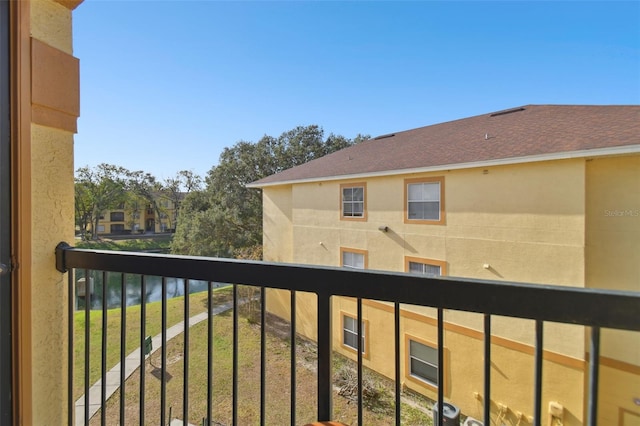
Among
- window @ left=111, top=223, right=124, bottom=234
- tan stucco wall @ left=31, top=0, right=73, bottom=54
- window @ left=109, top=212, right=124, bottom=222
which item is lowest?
window @ left=111, top=223, right=124, bottom=234

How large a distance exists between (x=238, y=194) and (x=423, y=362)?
30.7 ft

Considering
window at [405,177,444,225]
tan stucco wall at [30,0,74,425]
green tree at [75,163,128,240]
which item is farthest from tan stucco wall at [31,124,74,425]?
window at [405,177,444,225]

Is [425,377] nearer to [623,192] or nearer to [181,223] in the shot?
[623,192]

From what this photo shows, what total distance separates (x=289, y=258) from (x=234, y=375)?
783cm

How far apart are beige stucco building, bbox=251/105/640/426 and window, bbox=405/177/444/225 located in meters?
0.02

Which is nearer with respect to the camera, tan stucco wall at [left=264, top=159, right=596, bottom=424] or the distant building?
the distant building

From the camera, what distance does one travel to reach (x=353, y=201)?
726 cm

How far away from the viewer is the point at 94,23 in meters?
2.40

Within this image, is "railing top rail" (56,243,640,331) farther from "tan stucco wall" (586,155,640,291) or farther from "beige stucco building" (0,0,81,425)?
"tan stucco wall" (586,155,640,291)

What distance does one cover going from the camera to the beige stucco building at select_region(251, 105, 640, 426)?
411 centimetres

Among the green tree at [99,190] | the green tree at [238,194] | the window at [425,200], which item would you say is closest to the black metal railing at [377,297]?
the green tree at [99,190]

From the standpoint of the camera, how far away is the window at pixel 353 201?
7051mm

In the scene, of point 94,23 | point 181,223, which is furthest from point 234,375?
point 181,223

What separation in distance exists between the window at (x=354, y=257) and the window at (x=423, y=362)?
2.15 metres
